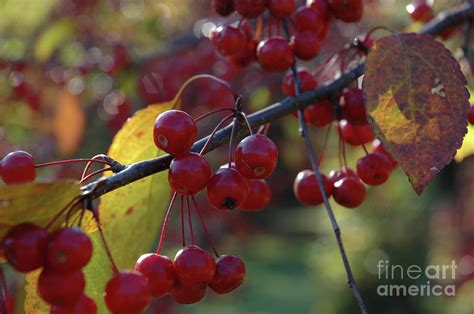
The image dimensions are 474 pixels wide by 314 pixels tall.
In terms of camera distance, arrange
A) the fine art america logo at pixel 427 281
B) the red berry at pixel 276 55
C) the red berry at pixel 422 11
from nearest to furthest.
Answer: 1. the red berry at pixel 276 55
2. the red berry at pixel 422 11
3. the fine art america logo at pixel 427 281

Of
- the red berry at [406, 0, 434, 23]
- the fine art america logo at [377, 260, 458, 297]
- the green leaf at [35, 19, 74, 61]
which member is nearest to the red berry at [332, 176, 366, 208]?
the red berry at [406, 0, 434, 23]

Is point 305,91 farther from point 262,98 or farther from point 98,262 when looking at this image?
point 262,98

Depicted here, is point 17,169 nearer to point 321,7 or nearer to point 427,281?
point 321,7

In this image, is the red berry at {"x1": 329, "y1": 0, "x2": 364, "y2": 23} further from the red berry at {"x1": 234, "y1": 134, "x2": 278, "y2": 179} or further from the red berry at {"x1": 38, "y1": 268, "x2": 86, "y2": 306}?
the red berry at {"x1": 38, "y1": 268, "x2": 86, "y2": 306}

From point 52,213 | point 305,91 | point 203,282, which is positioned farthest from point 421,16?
point 52,213

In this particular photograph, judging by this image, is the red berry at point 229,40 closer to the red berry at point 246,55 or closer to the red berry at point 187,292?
the red berry at point 246,55

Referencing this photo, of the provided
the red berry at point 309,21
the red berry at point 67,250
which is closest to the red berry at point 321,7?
the red berry at point 309,21
